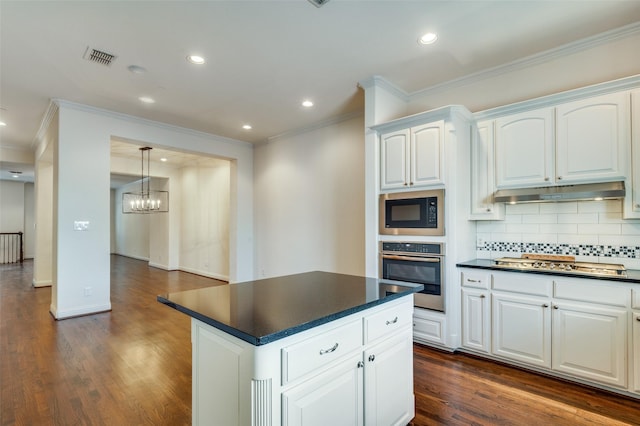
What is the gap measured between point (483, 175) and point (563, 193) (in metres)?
0.71

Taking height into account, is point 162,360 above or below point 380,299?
below

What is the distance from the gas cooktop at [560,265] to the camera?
2555mm

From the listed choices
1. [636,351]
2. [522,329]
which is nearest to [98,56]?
[522,329]

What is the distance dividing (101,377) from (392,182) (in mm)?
3223

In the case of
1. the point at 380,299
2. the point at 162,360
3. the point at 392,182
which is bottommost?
the point at 162,360

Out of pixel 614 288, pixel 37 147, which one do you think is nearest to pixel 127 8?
pixel 614 288

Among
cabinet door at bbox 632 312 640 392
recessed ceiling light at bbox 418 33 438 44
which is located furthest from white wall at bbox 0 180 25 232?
cabinet door at bbox 632 312 640 392

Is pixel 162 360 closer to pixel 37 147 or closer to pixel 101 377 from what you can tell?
pixel 101 377

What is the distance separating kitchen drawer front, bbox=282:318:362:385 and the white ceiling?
2297 millimetres

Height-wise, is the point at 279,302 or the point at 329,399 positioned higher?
the point at 279,302

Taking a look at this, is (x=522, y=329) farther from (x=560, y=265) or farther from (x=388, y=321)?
(x=388, y=321)

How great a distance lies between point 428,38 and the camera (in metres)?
2.83

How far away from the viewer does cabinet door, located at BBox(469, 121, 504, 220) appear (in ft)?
10.6

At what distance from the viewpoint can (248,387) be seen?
1.27 m
